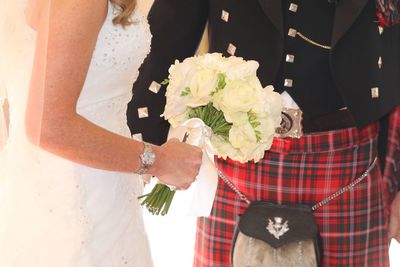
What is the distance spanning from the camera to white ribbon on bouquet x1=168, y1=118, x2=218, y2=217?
69.9 inches

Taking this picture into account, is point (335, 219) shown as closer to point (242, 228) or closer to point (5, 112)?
point (242, 228)

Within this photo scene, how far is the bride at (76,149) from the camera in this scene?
1.45 m

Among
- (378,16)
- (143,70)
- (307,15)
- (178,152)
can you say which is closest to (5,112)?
(178,152)

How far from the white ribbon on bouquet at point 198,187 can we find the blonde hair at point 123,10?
11.5 inches

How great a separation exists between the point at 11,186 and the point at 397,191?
1212 mm

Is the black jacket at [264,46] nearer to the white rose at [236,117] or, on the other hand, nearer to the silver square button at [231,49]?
the silver square button at [231,49]

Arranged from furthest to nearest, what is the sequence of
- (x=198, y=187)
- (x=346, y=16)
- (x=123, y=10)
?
(x=346, y=16)
(x=198, y=187)
(x=123, y=10)

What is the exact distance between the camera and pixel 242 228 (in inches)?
84.8

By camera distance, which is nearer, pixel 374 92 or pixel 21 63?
pixel 21 63

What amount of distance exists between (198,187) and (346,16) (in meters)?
0.65

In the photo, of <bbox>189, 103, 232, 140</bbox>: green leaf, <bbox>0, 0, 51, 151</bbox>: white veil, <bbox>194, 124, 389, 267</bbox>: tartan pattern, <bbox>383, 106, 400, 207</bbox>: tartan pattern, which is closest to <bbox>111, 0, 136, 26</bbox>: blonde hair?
<bbox>0, 0, 51, 151</bbox>: white veil

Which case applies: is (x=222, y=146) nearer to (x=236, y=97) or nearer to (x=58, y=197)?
(x=236, y=97)

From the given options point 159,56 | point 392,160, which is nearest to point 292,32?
point 159,56

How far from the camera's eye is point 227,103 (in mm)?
1669
